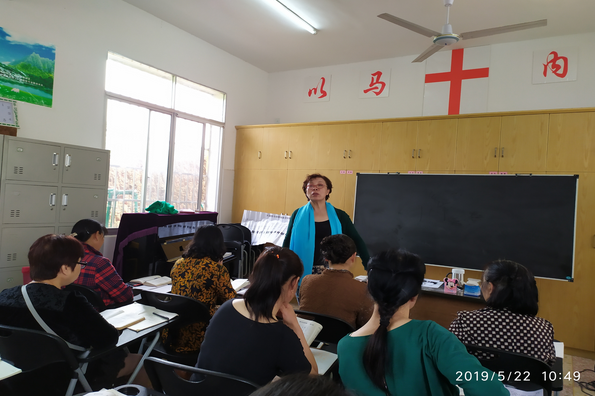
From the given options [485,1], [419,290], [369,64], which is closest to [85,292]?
[419,290]

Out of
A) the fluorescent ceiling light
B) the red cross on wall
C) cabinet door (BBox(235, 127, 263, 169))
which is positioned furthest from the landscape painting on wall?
the red cross on wall

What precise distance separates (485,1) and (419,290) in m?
3.64

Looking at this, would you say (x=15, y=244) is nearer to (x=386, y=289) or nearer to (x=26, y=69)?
(x=26, y=69)

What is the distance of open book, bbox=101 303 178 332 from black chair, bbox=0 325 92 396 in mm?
278

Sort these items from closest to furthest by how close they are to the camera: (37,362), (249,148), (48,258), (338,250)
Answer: (37,362) → (48,258) → (338,250) → (249,148)

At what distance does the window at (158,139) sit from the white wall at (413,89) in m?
1.18

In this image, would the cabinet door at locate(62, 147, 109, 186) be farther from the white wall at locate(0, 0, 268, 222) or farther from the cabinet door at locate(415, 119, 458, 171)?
the cabinet door at locate(415, 119, 458, 171)

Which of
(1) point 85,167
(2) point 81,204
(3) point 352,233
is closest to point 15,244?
(2) point 81,204

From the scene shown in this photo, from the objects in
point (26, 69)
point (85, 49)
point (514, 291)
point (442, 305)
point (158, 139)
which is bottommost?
point (442, 305)

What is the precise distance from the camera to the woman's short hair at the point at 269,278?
138 centimetres

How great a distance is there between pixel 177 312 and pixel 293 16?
3.61m

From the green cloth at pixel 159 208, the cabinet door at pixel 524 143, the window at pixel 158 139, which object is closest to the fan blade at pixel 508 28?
the cabinet door at pixel 524 143

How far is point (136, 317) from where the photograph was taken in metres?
1.94

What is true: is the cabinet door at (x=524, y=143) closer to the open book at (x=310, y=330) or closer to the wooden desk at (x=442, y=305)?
the wooden desk at (x=442, y=305)
